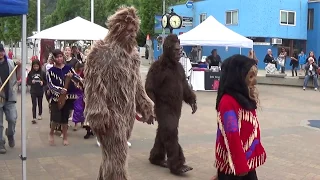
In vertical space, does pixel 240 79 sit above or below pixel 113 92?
above

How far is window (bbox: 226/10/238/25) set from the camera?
34469mm

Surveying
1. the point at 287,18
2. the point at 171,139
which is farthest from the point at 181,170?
the point at 287,18

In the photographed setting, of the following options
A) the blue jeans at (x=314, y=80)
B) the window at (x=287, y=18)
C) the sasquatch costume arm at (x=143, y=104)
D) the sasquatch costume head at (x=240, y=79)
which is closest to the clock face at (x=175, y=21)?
the blue jeans at (x=314, y=80)

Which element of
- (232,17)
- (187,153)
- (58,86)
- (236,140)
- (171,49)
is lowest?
(187,153)

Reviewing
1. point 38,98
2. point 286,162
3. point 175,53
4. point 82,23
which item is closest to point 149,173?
point 175,53

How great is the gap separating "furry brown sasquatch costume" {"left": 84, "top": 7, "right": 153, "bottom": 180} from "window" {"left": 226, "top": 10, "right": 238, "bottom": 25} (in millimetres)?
31092

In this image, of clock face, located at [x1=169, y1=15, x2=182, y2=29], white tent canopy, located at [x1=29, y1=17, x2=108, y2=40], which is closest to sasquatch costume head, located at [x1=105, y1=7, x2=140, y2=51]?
white tent canopy, located at [x1=29, y1=17, x2=108, y2=40]

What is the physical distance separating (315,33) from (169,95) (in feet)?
106

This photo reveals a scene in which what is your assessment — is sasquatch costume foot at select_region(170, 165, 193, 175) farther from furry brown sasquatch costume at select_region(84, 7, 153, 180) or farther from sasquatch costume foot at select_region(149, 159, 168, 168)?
furry brown sasquatch costume at select_region(84, 7, 153, 180)

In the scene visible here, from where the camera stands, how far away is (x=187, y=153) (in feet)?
24.1

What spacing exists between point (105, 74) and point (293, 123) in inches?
300

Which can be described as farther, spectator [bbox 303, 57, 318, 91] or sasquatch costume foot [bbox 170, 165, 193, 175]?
spectator [bbox 303, 57, 318, 91]

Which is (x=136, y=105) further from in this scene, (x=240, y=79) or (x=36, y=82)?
(x=36, y=82)

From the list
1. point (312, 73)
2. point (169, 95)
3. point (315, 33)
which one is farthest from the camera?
point (315, 33)
